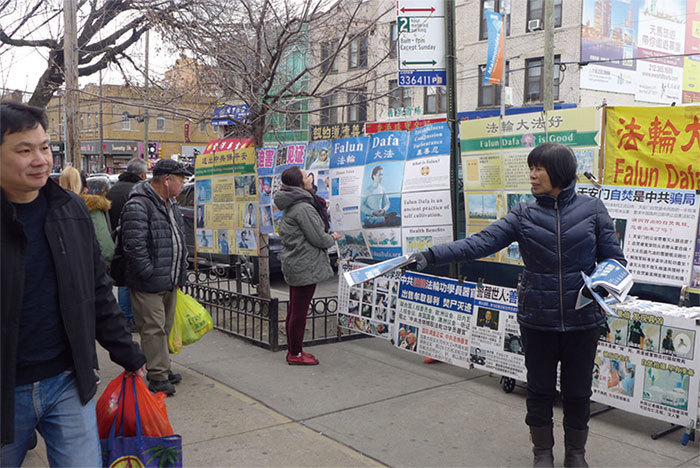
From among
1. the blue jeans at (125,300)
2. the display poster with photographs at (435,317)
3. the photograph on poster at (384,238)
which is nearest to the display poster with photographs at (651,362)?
the display poster with photographs at (435,317)

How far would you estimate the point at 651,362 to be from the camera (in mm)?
4059

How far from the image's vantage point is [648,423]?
4391 mm

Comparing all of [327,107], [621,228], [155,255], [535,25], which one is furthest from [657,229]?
[535,25]

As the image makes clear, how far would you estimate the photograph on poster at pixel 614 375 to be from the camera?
4.16 metres

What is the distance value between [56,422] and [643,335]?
355 centimetres

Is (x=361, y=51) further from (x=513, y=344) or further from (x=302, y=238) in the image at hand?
(x=513, y=344)

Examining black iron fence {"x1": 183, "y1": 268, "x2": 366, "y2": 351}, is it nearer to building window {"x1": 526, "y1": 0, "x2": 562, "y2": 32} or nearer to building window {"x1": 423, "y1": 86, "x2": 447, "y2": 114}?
building window {"x1": 423, "y1": 86, "x2": 447, "y2": 114}

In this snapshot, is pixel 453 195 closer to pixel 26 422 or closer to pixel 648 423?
pixel 648 423

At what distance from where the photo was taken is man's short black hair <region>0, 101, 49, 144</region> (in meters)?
2.14

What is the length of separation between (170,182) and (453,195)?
92.9 inches

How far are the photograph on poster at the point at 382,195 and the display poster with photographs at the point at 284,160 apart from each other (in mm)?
962

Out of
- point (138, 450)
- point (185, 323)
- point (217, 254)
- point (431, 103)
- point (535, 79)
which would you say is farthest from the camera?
point (431, 103)

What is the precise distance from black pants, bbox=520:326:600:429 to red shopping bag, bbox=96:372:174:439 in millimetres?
2012

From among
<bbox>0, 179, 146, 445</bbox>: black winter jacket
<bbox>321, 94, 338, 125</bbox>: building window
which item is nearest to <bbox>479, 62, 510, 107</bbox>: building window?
<bbox>321, 94, 338, 125</bbox>: building window
